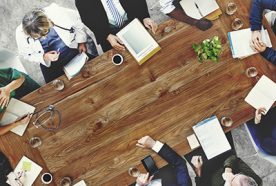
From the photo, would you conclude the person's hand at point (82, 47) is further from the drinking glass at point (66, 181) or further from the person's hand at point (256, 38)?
the person's hand at point (256, 38)

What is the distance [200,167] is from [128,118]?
30.1 inches

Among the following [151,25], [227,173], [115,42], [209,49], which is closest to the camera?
[209,49]

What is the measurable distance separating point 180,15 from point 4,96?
4.48 ft

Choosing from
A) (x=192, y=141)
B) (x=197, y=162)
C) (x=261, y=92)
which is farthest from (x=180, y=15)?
(x=197, y=162)

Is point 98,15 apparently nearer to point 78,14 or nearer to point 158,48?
point 78,14

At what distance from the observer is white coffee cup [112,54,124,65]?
10.2 feet

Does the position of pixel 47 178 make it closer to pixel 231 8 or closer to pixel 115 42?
pixel 115 42

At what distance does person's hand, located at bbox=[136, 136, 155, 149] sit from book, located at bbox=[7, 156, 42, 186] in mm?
710

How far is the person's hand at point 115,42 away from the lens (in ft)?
10.3

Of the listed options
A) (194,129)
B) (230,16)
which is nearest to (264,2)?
(230,16)

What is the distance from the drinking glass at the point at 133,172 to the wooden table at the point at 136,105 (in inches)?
1.1

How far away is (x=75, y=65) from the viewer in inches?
127

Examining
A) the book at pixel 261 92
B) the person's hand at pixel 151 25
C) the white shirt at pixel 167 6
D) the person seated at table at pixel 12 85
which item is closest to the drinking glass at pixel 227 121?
the book at pixel 261 92

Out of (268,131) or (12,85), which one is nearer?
(12,85)
